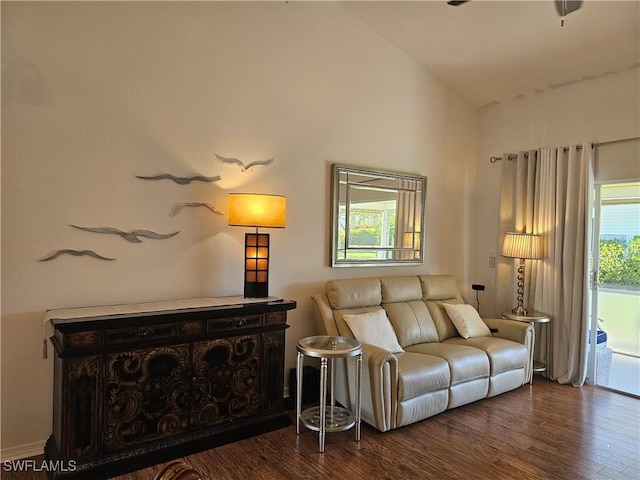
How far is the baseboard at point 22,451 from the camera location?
8.65ft

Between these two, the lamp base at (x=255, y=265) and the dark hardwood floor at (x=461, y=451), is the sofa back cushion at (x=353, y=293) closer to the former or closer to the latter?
the lamp base at (x=255, y=265)

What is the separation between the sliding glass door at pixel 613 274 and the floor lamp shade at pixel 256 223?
10.4ft

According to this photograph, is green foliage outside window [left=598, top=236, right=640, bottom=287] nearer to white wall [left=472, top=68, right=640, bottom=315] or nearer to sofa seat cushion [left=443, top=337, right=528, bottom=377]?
white wall [left=472, top=68, right=640, bottom=315]

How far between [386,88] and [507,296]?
2.67 metres

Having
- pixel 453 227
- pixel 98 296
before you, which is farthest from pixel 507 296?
pixel 98 296

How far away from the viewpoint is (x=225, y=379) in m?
2.94

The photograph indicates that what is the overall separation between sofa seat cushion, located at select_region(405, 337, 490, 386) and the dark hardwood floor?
30 cm

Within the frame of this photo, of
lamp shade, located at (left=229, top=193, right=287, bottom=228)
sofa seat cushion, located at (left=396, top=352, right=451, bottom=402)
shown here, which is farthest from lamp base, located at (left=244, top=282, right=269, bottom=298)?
sofa seat cushion, located at (left=396, top=352, right=451, bottom=402)

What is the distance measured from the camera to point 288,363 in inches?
149

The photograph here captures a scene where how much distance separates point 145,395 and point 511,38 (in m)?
4.17

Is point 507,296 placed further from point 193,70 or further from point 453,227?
point 193,70

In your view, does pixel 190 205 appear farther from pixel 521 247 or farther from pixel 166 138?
pixel 521 247

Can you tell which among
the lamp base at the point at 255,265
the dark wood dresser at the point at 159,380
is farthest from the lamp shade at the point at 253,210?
the dark wood dresser at the point at 159,380

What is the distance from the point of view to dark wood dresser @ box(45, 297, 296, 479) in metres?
2.41
